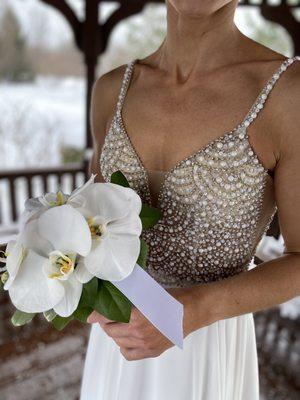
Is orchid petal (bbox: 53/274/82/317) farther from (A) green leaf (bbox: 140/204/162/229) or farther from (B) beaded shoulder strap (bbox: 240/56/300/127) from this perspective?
(B) beaded shoulder strap (bbox: 240/56/300/127)

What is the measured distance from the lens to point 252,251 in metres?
0.83

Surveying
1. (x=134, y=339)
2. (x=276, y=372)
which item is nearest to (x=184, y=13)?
(x=134, y=339)

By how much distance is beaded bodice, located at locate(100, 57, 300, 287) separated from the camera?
705 mm

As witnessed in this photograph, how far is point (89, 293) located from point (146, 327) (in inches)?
5.2

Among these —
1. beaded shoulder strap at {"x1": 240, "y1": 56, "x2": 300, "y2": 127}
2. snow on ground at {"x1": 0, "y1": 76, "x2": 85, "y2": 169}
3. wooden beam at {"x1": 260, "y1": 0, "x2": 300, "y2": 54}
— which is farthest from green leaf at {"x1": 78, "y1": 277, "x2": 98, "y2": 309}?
snow on ground at {"x1": 0, "y1": 76, "x2": 85, "y2": 169}

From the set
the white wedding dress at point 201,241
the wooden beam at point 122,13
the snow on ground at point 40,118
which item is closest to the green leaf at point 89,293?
the white wedding dress at point 201,241

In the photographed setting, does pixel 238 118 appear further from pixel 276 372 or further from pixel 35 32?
pixel 35 32

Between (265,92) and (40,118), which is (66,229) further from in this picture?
(40,118)

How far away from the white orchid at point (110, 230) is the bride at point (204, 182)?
0.46 ft

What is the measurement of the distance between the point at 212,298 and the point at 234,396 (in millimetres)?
313

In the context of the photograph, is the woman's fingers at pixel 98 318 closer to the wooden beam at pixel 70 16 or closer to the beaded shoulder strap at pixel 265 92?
the beaded shoulder strap at pixel 265 92

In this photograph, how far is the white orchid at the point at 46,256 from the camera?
490mm

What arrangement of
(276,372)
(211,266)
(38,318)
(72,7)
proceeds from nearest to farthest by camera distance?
1. (211,266)
2. (276,372)
3. (38,318)
4. (72,7)

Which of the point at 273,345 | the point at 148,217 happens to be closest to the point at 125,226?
the point at 148,217
